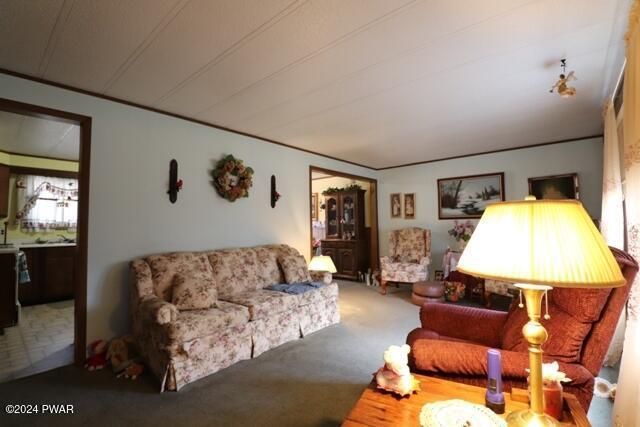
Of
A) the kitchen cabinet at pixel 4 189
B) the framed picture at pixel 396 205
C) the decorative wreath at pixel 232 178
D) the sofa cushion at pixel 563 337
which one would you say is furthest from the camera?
the framed picture at pixel 396 205

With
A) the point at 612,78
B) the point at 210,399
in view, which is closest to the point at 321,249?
the point at 210,399

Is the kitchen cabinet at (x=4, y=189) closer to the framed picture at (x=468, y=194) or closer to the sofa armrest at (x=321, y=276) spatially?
the sofa armrest at (x=321, y=276)

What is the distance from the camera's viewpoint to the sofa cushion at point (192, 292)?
259 cm

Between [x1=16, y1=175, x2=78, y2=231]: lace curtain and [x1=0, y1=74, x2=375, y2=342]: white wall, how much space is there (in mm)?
3043

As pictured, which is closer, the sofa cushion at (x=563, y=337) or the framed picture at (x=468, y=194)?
the sofa cushion at (x=563, y=337)

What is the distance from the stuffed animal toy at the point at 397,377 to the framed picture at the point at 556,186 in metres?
4.62

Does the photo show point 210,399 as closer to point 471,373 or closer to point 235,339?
point 235,339

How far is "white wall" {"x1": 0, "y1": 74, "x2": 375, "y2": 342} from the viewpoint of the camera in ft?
8.87

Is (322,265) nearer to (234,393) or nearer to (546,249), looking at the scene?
(234,393)

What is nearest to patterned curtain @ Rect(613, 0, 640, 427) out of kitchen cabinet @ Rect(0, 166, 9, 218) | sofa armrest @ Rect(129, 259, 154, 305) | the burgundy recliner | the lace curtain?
the burgundy recliner

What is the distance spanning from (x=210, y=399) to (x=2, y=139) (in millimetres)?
4674

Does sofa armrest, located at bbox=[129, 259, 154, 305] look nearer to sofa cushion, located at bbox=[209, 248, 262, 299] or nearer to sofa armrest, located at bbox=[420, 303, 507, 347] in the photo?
sofa cushion, located at bbox=[209, 248, 262, 299]

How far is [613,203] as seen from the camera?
2.63 metres

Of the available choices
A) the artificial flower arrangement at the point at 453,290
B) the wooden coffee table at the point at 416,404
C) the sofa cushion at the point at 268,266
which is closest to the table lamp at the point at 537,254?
the wooden coffee table at the point at 416,404
